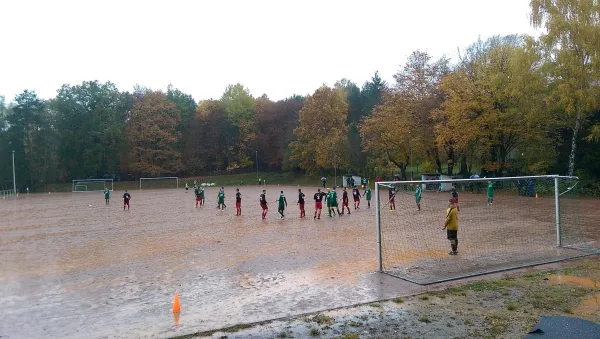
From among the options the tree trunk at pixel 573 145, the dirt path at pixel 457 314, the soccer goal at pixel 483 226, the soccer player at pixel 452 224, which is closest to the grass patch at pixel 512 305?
the dirt path at pixel 457 314

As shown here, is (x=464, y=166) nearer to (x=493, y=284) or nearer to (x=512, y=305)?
(x=493, y=284)

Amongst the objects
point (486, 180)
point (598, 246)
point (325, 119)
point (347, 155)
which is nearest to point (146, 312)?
point (486, 180)

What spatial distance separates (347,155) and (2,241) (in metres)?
43.8

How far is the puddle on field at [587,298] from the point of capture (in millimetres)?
7742

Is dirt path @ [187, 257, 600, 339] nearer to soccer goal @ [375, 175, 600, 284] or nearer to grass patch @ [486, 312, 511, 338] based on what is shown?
grass patch @ [486, 312, 511, 338]

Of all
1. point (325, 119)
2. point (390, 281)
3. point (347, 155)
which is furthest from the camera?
point (325, 119)

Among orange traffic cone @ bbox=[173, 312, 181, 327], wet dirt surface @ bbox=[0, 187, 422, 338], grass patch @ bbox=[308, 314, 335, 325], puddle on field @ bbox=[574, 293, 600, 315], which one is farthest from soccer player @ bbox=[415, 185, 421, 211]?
orange traffic cone @ bbox=[173, 312, 181, 327]

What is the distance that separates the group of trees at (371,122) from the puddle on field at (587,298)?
80.7 ft

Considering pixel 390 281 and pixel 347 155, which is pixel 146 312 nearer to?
pixel 390 281

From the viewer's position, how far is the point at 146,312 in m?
8.82

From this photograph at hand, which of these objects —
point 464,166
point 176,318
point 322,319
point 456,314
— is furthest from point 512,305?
point 464,166

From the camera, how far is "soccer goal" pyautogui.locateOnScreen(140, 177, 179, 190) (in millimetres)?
76000

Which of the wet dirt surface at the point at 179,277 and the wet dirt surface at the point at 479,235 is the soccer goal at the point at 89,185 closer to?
the wet dirt surface at the point at 179,277

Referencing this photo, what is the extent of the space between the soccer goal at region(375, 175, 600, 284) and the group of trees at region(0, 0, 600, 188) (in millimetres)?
18545
